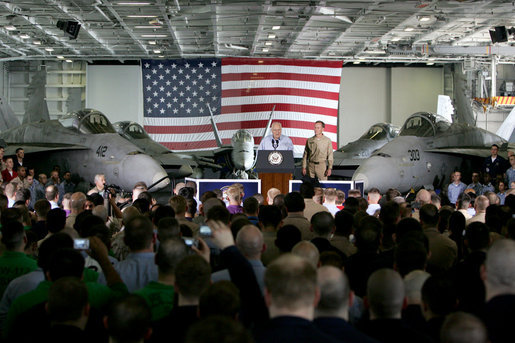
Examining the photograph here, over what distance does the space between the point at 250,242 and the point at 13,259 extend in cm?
188

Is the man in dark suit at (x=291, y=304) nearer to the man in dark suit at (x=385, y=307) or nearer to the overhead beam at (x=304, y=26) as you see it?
the man in dark suit at (x=385, y=307)

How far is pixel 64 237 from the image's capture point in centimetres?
430

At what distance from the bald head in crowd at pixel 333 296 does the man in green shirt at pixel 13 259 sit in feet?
8.53

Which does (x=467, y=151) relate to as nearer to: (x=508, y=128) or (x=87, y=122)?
(x=508, y=128)

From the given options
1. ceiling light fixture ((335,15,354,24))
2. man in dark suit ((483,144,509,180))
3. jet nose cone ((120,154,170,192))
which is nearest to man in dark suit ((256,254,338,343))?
jet nose cone ((120,154,170,192))

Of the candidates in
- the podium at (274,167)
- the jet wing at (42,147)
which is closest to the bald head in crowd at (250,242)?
the podium at (274,167)

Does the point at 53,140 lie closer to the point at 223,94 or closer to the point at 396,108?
the point at 223,94

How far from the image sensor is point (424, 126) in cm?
1664

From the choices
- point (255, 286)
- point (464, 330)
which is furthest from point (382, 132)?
point (464, 330)

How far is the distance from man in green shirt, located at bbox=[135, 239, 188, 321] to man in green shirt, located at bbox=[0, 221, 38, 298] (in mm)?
1342

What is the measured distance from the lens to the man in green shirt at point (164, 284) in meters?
3.62

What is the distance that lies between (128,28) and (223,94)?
515cm

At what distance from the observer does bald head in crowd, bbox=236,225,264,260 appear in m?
4.00

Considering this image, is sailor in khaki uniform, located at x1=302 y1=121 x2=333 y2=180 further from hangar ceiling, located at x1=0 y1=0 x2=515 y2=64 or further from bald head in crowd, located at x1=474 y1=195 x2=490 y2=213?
hangar ceiling, located at x1=0 y1=0 x2=515 y2=64
